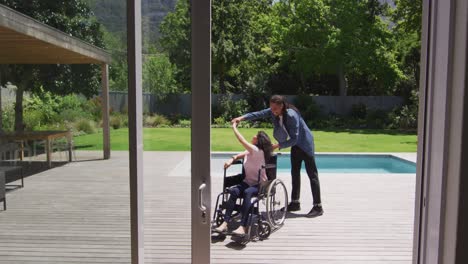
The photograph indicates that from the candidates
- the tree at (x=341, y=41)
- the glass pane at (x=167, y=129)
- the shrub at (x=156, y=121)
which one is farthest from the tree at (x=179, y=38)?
the tree at (x=341, y=41)

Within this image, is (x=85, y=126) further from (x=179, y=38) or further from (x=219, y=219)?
(x=219, y=219)

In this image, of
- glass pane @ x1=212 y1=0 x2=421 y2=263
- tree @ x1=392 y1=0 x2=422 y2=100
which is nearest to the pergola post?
glass pane @ x1=212 y1=0 x2=421 y2=263

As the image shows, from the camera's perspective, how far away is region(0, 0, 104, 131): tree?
1.76 m

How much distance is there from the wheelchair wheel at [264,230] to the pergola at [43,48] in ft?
7.77

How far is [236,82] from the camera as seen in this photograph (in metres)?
16.5

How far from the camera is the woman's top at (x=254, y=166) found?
4.02 metres

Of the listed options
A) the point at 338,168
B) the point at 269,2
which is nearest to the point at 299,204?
the point at 338,168

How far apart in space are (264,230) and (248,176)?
52 cm

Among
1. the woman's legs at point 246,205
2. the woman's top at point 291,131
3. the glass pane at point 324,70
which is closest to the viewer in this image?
the woman's legs at point 246,205

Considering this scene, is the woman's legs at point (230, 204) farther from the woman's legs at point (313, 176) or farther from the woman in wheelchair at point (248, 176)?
the woman's legs at point (313, 176)

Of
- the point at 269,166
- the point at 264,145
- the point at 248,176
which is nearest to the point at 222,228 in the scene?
the point at 248,176

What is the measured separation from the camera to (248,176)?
13.3 feet

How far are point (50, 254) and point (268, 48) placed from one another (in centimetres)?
1521

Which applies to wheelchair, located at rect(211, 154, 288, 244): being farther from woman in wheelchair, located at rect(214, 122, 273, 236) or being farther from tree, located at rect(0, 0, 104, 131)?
tree, located at rect(0, 0, 104, 131)
